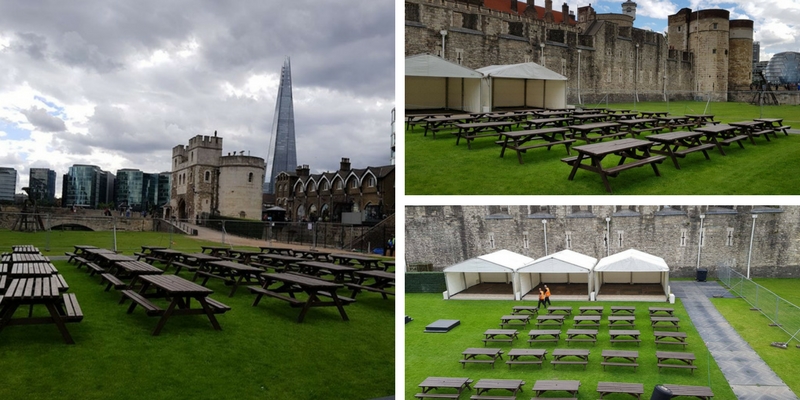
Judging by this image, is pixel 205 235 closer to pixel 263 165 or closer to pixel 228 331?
pixel 228 331

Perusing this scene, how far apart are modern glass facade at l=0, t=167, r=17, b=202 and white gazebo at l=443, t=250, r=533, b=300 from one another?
91.2 ft

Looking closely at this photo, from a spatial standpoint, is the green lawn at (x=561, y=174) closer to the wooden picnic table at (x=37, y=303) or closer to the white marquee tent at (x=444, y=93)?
the wooden picnic table at (x=37, y=303)

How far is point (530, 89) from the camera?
584 inches

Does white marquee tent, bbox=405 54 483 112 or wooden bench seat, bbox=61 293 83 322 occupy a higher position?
white marquee tent, bbox=405 54 483 112

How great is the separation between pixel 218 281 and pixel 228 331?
3971 mm

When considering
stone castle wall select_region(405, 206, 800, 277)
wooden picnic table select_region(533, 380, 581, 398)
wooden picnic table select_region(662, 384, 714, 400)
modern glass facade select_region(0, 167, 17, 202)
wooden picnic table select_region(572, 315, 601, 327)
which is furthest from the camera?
modern glass facade select_region(0, 167, 17, 202)

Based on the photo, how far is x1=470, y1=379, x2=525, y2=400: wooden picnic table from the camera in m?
7.22

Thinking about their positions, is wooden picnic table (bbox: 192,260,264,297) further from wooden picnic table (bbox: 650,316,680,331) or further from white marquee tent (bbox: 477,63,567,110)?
wooden picnic table (bbox: 650,316,680,331)

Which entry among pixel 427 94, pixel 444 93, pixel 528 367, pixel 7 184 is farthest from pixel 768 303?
pixel 7 184

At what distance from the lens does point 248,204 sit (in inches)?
1834

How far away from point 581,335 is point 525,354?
2.72 meters

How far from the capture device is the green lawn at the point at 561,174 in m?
5.52

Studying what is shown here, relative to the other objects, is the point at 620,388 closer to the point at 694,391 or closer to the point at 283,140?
the point at 694,391

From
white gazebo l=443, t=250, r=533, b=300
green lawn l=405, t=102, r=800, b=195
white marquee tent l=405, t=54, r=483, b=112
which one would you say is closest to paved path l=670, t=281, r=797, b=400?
green lawn l=405, t=102, r=800, b=195
